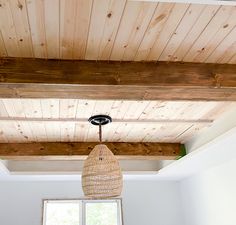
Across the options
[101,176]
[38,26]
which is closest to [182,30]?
[38,26]

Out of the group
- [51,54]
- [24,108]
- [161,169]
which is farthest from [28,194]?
[51,54]

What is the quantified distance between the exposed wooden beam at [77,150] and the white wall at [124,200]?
123cm

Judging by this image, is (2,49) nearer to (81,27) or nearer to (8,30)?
(8,30)

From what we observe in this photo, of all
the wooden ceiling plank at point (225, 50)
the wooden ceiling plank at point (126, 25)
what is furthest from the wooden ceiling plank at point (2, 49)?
the wooden ceiling plank at point (225, 50)

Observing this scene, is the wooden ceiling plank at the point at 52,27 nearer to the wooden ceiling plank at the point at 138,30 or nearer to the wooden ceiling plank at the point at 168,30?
the wooden ceiling plank at the point at 138,30

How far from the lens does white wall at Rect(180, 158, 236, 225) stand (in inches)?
143

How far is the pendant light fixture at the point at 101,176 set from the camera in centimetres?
236

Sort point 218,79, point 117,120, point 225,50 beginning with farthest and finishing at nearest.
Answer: point 117,120 < point 218,79 < point 225,50

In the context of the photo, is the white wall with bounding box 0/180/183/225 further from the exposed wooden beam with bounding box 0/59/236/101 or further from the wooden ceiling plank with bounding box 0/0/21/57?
the wooden ceiling plank with bounding box 0/0/21/57

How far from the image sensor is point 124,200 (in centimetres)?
479

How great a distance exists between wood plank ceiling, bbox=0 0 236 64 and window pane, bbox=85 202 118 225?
346 cm

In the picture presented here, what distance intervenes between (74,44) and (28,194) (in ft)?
11.5

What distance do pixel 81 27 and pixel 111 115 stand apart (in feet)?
4.25

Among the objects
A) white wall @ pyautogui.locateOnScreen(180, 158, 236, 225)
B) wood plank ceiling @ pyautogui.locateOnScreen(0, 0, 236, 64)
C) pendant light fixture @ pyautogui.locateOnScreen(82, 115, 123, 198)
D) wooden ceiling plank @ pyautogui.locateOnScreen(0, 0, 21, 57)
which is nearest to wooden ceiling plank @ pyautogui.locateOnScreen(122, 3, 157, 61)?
wood plank ceiling @ pyautogui.locateOnScreen(0, 0, 236, 64)
